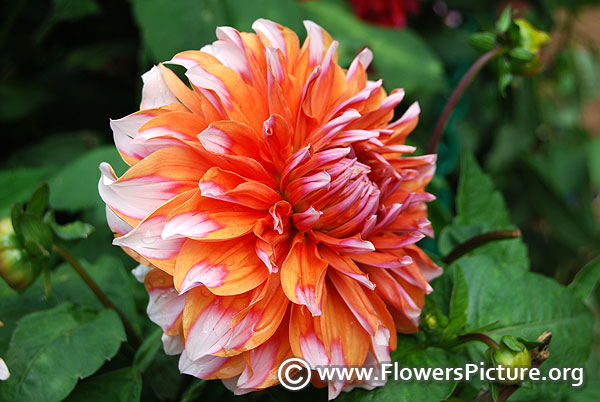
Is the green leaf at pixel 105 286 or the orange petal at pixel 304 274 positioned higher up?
the orange petal at pixel 304 274

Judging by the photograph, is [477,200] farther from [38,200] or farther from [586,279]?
[38,200]

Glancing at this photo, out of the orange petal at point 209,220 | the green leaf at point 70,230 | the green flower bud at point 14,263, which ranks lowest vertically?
the green flower bud at point 14,263

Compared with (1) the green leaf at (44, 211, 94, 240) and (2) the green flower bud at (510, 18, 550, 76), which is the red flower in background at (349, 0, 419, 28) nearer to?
(2) the green flower bud at (510, 18, 550, 76)

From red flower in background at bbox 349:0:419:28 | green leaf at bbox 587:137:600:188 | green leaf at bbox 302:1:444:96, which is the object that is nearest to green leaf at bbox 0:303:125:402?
green leaf at bbox 302:1:444:96

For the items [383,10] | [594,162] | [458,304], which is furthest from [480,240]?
[594,162]

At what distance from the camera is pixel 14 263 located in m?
0.48

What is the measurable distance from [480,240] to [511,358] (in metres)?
0.12

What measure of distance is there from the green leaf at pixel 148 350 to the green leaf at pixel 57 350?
0.04 meters

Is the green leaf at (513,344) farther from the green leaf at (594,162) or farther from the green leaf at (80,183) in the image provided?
the green leaf at (594,162)

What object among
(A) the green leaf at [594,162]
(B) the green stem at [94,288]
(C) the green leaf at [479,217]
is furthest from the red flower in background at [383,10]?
(A) the green leaf at [594,162]

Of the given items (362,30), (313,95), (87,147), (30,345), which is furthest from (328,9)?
(30,345)

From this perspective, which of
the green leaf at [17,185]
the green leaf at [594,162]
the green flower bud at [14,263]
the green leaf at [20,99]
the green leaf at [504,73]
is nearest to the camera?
the green flower bud at [14,263]

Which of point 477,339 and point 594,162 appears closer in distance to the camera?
point 477,339

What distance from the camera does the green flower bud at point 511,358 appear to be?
428mm
